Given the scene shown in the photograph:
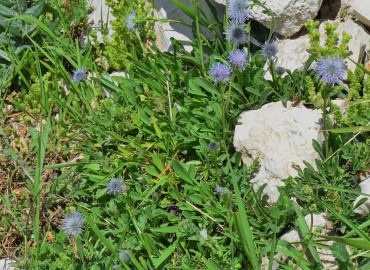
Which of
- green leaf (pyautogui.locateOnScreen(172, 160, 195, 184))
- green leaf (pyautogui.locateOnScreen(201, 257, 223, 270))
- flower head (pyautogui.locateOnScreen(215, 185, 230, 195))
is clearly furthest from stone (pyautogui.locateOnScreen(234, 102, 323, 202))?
green leaf (pyautogui.locateOnScreen(201, 257, 223, 270))

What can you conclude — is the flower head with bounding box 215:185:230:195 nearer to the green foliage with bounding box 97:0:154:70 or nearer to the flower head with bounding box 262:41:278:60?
the flower head with bounding box 262:41:278:60

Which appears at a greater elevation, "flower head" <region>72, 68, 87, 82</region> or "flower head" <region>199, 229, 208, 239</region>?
"flower head" <region>72, 68, 87, 82</region>

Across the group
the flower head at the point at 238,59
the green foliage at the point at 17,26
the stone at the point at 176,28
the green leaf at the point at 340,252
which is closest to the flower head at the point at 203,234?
the green leaf at the point at 340,252

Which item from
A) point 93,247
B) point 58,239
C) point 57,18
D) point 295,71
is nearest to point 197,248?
point 93,247

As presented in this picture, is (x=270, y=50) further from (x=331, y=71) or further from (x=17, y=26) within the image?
(x=17, y=26)

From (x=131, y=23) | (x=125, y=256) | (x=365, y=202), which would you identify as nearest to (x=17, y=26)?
(x=131, y=23)

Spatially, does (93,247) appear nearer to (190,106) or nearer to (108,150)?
(108,150)
